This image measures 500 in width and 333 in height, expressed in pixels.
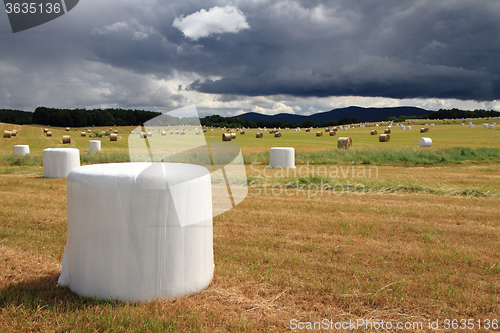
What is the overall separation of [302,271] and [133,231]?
7.78 feet

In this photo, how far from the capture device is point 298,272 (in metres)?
4.77

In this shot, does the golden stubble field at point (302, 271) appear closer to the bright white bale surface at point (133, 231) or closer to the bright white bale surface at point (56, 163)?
the bright white bale surface at point (133, 231)

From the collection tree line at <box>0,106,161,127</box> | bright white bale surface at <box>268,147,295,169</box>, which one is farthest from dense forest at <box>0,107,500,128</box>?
bright white bale surface at <box>268,147,295,169</box>

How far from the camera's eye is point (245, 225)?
712 cm

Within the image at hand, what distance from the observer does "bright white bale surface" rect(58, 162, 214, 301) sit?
140 inches

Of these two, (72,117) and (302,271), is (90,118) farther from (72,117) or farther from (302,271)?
(302,271)

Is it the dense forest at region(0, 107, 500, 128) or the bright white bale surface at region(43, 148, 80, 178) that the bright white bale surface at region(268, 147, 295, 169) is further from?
the dense forest at region(0, 107, 500, 128)

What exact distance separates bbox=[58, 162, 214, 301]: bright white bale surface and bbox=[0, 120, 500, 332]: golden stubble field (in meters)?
0.21

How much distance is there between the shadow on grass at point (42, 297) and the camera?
3676 millimetres

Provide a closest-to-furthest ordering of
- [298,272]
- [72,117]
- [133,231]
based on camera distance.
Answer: [133,231] < [298,272] < [72,117]

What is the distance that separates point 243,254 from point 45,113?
121303mm

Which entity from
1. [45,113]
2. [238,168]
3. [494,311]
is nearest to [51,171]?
[238,168]

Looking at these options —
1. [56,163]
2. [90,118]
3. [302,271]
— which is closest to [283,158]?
[56,163]

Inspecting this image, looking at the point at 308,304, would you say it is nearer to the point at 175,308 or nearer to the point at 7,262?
the point at 175,308
